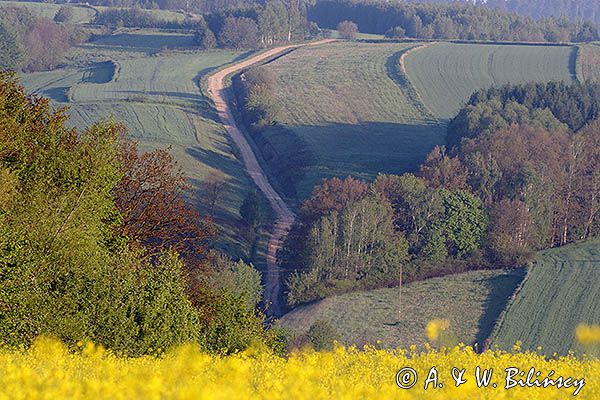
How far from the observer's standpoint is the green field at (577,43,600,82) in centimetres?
10606

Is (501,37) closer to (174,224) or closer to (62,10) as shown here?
(62,10)

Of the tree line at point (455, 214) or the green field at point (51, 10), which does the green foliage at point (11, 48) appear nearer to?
the green field at point (51, 10)

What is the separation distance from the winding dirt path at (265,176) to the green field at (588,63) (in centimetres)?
4219

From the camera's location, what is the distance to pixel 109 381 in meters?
9.59

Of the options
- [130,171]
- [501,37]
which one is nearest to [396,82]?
[501,37]

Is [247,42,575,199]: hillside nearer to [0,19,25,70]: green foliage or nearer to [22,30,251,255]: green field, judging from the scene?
[22,30,251,255]: green field

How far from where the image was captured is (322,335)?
37.3m

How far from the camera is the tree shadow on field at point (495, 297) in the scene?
41.7m

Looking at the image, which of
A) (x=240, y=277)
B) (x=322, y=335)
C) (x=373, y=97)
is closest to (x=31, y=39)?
(x=373, y=97)

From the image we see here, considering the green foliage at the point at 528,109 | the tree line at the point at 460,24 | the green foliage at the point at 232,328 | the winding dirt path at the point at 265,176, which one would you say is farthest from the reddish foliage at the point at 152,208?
the tree line at the point at 460,24

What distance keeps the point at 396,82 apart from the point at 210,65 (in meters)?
27.3

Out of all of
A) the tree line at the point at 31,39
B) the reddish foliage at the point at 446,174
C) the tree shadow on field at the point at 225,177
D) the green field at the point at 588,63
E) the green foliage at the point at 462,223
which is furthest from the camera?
the tree line at the point at 31,39

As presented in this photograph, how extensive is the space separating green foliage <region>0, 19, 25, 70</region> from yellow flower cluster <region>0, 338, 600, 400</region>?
4362 inches

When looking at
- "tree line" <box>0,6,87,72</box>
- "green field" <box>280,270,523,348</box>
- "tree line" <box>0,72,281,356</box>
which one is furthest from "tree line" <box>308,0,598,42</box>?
"tree line" <box>0,72,281,356</box>
